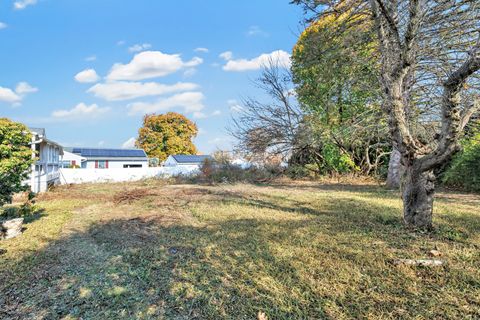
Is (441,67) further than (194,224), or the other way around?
(194,224)

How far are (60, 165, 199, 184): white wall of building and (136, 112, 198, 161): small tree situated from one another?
59.5 ft

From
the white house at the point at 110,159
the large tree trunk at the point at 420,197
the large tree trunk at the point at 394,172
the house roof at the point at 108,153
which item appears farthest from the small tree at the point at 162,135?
the large tree trunk at the point at 420,197

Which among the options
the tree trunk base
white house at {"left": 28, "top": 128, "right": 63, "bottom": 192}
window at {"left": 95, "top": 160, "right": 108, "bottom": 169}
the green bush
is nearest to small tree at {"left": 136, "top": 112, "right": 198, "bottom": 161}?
window at {"left": 95, "top": 160, "right": 108, "bottom": 169}

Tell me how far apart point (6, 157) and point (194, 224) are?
10.6ft

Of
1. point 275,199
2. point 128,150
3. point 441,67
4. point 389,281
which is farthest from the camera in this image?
point 128,150

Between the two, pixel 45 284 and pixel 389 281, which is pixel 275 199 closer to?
pixel 389 281

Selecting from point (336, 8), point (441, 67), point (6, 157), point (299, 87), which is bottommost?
point (6, 157)

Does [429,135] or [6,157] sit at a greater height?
[429,135]

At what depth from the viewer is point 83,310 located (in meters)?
2.10

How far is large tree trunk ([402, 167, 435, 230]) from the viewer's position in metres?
3.90

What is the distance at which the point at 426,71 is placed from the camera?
4.79 metres

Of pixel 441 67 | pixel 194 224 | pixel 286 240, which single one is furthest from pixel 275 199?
pixel 441 67

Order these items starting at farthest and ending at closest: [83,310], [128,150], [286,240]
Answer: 1. [128,150]
2. [286,240]
3. [83,310]

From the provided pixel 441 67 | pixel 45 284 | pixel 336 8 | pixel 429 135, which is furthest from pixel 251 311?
pixel 336 8
